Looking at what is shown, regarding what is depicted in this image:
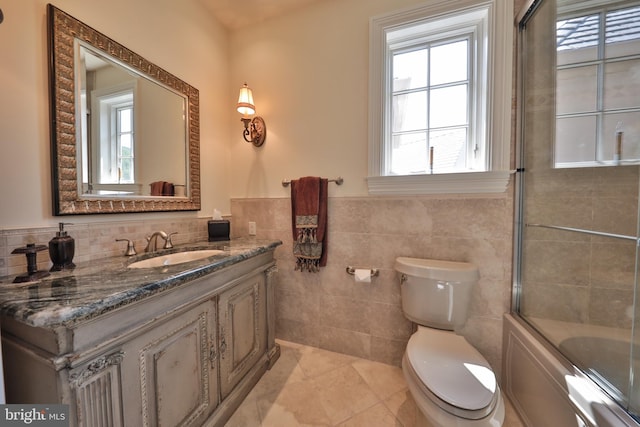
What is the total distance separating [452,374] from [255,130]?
76.3 inches

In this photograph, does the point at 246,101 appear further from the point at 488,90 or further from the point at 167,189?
the point at 488,90

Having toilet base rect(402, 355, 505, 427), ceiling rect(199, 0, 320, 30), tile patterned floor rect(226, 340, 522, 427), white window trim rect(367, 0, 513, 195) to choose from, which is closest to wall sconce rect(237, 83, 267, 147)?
ceiling rect(199, 0, 320, 30)

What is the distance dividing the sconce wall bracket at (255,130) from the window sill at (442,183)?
3.05ft

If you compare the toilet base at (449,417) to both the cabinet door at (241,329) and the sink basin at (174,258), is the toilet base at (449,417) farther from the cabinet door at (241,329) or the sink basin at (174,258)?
the sink basin at (174,258)

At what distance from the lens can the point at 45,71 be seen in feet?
3.37

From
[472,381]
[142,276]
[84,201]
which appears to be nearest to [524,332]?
[472,381]

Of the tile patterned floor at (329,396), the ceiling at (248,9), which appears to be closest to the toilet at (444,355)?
the tile patterned floor at (329,396)

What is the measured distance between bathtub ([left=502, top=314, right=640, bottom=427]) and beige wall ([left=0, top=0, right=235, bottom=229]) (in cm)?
217

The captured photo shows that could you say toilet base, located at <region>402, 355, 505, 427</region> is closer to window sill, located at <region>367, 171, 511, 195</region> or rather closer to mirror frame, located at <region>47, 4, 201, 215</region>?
window sill, located at <region>367, 171, 511, 195</region>

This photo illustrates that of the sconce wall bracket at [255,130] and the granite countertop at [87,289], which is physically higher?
the sconce wall bracket at [255,130]

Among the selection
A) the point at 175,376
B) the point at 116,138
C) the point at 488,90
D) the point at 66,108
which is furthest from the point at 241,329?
the point at 488,90

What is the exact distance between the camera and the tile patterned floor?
Answer: 4.13ft

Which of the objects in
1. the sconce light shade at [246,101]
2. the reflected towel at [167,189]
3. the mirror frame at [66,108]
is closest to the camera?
the mirror frame at [66,108]

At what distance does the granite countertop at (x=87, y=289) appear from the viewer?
62 centimetres
